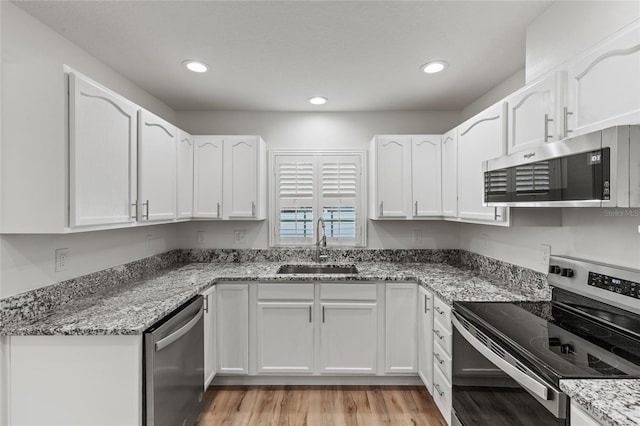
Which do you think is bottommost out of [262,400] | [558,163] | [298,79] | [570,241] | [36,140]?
[262,400]

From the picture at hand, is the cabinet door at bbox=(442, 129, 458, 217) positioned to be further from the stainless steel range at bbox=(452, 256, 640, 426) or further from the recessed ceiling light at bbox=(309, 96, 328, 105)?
the recessed ceiling light at bbox=(309, 96, 328, 105)

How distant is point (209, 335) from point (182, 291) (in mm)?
508

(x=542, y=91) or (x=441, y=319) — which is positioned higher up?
(x=542, y=91)

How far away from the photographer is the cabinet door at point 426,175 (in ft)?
9.07

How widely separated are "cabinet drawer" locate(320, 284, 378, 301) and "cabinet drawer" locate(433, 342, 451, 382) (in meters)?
0.57

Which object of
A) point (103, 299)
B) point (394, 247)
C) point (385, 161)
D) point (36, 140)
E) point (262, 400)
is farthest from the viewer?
point (394, 247)

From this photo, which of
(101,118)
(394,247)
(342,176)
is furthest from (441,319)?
(101,118)

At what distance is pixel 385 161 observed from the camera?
2.80 meters

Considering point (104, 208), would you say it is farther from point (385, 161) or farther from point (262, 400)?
point (385, 161)

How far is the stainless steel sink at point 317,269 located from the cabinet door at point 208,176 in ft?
2.61

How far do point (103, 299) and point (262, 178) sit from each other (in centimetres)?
158

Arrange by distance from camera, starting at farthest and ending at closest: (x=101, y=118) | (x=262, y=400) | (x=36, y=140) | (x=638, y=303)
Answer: (x=262, y=400) < (x=101, y=118) < (x=36, y=140) < (x=638, y=303)

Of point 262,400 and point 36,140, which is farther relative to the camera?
point 262,400

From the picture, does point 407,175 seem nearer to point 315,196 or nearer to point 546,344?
Answer: point 315,196
